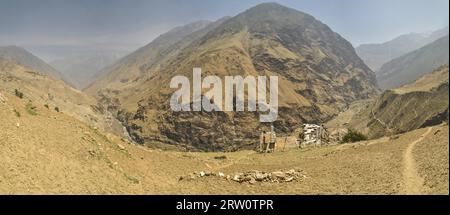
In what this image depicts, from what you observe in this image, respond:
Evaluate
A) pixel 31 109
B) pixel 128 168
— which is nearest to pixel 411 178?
pixel 128 168

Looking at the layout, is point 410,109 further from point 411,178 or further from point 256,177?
point 256,177

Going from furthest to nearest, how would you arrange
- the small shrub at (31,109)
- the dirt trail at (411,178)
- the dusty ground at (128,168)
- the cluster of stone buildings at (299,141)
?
1. the cluster of stone buildings at (299,141)
2. the small shrub at (31,109)
3. the dirt trail at (411,178)
4. the dusty ground at (128,168)

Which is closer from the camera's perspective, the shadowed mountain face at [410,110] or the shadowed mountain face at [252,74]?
the shadowed mountain face at [410,110]

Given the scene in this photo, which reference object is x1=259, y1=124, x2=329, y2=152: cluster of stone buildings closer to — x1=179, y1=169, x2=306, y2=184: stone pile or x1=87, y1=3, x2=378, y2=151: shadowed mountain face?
x1=87, y1=3, x2=378, y2=151: shadowed mountain face

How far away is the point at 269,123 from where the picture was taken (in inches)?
4471

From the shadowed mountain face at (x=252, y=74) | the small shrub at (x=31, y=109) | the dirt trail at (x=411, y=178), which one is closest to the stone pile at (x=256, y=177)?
the dirt trail at (x=411, y=178)

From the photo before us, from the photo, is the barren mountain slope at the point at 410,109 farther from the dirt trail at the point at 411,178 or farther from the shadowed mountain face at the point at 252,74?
the dirt trail at the point at 411,178

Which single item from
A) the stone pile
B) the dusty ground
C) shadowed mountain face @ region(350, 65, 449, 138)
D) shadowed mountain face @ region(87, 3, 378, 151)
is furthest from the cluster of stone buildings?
the stone pile

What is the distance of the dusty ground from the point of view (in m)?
16.7

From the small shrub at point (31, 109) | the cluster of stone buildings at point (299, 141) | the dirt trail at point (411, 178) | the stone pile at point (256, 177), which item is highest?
the small shrub at point (31, 109)

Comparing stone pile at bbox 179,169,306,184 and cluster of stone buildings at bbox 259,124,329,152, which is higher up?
stone pile at bbox 179,169,306,184

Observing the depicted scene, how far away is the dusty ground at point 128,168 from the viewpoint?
16.7 m
